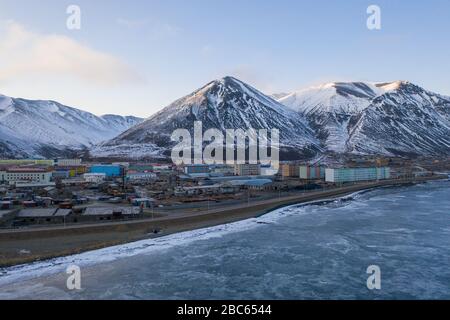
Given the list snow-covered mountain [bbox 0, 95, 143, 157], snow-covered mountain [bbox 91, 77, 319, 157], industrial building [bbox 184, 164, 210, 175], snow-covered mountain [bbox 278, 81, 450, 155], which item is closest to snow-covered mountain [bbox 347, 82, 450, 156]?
snow-covered mountain [bbox 278, 81, 450, 155]

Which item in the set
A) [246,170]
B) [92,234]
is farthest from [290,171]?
[92,234]

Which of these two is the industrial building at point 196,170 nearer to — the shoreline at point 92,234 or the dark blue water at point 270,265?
the shoreline at point 92,234

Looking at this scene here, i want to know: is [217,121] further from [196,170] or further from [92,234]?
[92,234]

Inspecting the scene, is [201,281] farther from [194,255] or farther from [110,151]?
[110,151]

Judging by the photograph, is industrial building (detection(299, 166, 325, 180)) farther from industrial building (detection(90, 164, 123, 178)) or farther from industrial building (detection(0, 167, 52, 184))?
industrial building (detection(0, 167, 52, 184))

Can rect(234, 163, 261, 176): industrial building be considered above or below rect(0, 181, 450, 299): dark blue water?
above

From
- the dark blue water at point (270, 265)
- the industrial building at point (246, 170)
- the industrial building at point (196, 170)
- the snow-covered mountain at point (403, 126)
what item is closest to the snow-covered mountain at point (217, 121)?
the snow-covered mountain at point (403, 126)

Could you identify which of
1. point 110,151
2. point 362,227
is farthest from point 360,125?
point 362,227
